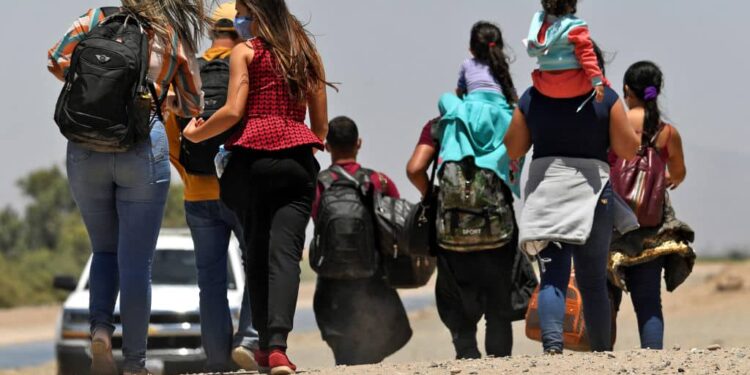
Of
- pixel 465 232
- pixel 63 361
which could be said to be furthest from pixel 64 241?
pixel 465 232

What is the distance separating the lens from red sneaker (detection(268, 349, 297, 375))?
20.3 ft

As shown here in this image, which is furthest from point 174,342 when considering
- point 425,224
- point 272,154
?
point 272,154

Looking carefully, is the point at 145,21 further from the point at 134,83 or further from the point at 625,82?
the point at 625,82

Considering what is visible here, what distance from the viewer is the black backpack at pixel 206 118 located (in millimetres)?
7391

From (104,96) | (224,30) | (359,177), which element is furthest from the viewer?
(359,177)

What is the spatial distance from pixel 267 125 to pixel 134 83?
23.6 inches

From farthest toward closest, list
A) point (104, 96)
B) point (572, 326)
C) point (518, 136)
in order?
point (572, 326) < point (518, 136) < point (104, 96)

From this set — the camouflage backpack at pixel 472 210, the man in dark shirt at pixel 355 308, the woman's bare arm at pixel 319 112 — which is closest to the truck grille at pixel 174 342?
the man in dark shirt at pixel 355 308

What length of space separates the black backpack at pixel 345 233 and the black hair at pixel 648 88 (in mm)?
1821

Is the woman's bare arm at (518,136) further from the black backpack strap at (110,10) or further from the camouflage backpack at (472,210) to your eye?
the black backpack strap at (110,10)

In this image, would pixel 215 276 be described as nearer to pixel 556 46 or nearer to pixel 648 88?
pixel 556 46

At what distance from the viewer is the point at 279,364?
20.4ft

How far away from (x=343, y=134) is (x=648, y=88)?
2082 millimetres

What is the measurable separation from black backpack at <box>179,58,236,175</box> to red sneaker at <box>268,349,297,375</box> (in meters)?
1.45
